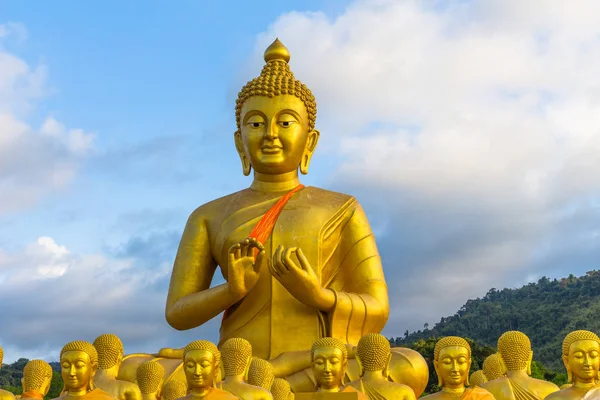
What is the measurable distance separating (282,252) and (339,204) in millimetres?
1891

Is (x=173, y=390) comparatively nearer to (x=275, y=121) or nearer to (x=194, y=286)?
(x=194, y=286)

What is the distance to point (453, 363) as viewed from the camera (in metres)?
9.07

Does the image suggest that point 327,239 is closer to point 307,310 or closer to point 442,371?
point 307,310

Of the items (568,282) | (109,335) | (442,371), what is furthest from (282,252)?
(568,282)

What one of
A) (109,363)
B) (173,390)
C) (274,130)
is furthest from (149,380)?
(274,130)

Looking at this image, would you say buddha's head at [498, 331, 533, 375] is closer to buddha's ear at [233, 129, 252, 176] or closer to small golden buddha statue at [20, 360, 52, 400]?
small golden buddha statue at [20, 360, 52, 400]

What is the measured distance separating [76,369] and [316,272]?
442 centimetres

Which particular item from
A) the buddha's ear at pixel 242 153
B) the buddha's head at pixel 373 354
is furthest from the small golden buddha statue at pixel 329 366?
the buddha's ear at pixel 242 153

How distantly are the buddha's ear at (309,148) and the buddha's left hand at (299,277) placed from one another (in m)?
1.80

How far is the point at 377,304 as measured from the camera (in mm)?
12477

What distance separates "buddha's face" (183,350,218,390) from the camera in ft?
28.2

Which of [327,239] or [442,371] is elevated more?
[327,239]

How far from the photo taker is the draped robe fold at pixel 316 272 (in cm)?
1232

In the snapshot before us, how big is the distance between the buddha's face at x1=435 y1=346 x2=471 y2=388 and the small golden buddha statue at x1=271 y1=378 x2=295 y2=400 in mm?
1847
